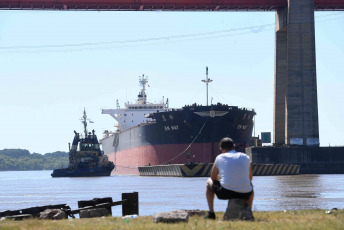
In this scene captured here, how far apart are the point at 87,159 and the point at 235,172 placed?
67418mm

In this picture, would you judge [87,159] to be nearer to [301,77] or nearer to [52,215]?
[301,77]

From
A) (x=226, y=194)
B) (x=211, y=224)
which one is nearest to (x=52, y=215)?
(x=226, y=194)

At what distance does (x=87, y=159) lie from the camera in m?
76.5

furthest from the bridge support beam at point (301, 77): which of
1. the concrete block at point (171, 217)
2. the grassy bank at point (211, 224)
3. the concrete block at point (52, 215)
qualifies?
the concrete block at point (171, 217)

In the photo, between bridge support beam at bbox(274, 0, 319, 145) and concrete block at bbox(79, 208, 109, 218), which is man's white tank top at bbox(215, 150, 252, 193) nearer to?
concrete block at bbox(79, 208, 109, 218)

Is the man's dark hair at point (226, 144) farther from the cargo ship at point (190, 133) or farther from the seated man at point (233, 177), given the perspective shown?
the cargo ship at point (190, 133)

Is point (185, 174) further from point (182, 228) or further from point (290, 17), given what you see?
point (182, 228)

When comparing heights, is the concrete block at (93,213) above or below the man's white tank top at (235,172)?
below

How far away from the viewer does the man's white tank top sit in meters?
10.2

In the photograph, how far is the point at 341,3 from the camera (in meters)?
64.2

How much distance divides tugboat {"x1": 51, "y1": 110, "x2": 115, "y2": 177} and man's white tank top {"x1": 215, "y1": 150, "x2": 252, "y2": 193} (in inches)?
2552

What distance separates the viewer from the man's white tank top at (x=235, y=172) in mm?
10195

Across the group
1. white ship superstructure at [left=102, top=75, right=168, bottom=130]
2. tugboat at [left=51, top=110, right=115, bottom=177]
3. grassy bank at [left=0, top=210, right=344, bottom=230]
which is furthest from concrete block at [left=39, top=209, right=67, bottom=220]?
white ship superstructure at [left=102, top=75, right=168, bottom=130]

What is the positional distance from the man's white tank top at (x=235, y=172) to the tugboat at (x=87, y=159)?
6482 centimetres
